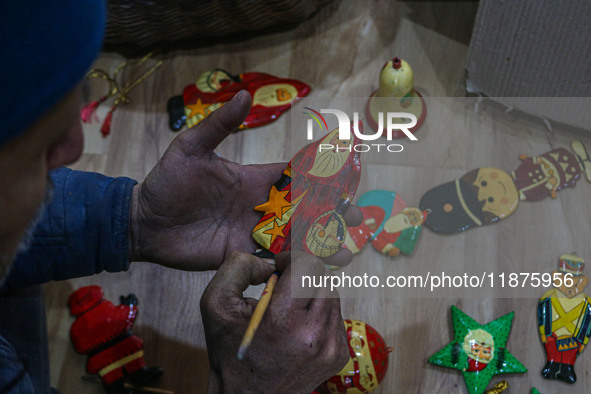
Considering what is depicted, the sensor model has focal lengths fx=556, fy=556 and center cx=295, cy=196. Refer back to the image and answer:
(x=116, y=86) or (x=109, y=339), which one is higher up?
(x=116, y=86)

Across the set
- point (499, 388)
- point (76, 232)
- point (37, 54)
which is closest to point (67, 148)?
point (37, 54)

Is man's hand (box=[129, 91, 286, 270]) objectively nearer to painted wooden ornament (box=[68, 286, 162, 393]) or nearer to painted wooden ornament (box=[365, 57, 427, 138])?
painted wooden ornament (box=[68, 286, 162, 393])

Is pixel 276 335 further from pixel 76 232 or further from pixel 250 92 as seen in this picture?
pixel 250 92

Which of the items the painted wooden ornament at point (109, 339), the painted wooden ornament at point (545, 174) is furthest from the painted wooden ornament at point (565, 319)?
the painted wooden ornament at point (109, 339)

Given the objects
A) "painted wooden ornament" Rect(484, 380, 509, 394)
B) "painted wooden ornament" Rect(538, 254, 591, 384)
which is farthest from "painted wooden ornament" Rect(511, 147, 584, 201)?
"painted wooden ornament" Rect(484, 380, 509, 394)

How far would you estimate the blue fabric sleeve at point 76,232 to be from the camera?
904mm

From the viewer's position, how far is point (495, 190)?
1.15m

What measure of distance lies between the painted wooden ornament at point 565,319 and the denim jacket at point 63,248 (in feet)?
2.53

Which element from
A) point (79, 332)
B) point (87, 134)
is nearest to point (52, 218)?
point (79, 332)

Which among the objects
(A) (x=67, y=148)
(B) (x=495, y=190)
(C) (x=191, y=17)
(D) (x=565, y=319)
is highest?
(C) (x=191, y=17)

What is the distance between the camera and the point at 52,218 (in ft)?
2.97

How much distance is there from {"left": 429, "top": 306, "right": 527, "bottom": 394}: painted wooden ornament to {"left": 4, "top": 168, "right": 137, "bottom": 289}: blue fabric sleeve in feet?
1.97

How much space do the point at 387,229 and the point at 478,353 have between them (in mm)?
285

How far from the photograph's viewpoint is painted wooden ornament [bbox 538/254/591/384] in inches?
39.3
